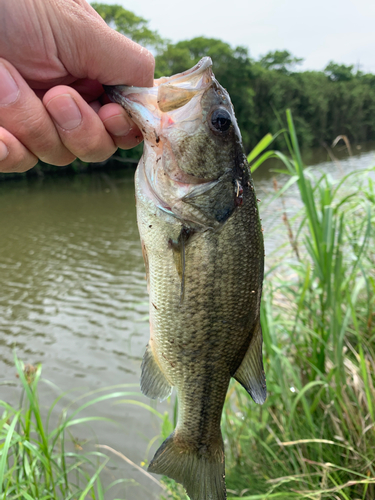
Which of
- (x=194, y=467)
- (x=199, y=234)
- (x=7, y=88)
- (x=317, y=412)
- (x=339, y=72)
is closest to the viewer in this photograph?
(x=7, y=88)

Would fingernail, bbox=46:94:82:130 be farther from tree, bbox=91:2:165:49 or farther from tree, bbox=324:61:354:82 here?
tree, bbox=324:61:354:82

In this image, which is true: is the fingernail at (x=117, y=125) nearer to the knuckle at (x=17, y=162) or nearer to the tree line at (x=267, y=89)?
the knuckle at (x=17, y=162)

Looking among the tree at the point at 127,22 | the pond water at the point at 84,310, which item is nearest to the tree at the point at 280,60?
the tree at the point at 127,22

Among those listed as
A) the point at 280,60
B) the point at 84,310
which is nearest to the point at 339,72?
the point at 280,60

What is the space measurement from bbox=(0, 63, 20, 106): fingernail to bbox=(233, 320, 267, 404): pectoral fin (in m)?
1.32

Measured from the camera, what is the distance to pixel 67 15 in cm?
136

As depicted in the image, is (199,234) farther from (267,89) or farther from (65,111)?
(267,89)

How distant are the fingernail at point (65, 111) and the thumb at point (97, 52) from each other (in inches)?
6.1

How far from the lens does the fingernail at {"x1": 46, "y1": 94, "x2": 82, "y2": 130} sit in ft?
4.82

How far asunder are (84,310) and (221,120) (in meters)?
7.76

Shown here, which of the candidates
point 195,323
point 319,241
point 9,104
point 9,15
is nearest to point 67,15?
point 9,15

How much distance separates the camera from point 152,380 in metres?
1.64

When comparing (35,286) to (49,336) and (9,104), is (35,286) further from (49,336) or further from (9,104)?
(9,104)

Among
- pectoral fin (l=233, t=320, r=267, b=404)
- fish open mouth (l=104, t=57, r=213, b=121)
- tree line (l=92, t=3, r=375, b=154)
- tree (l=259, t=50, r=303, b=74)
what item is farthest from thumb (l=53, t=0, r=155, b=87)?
tree (l=259, t=50, r=303, b=74)
